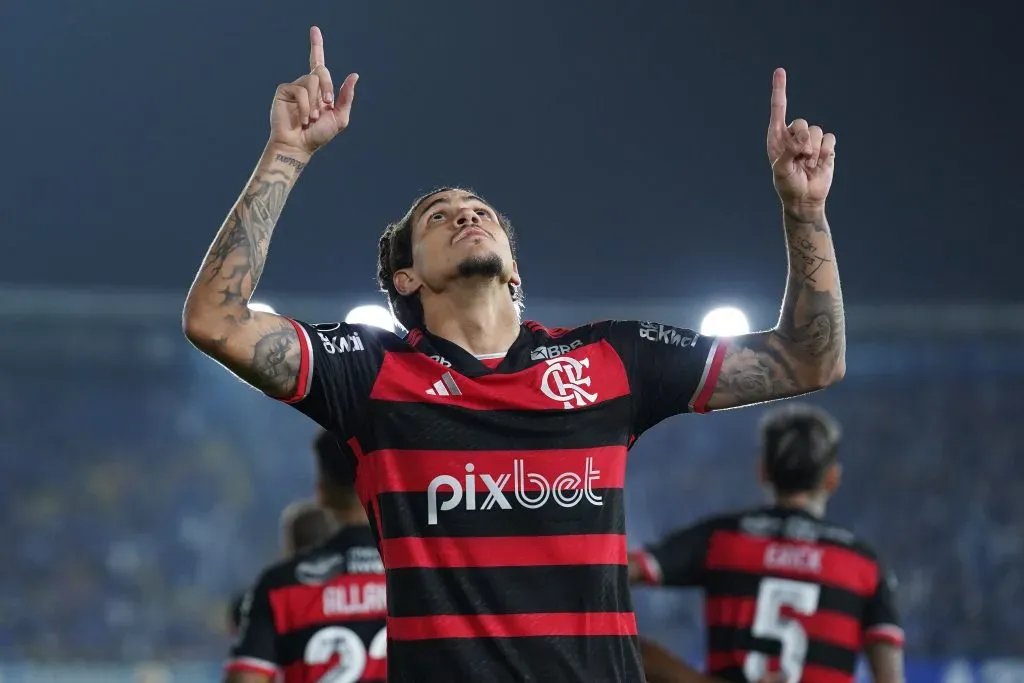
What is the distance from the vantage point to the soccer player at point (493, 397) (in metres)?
2.43

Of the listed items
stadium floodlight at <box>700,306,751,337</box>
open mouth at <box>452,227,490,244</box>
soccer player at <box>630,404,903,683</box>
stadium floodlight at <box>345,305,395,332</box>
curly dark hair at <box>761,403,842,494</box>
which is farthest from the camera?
stadium floodlight at <box>700,306,751,337</box>

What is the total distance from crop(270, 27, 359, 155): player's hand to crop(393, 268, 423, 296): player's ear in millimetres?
420

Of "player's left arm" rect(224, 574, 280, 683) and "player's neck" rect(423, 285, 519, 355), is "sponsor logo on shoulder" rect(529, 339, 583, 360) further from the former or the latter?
"player's left arm" rect(224, 574, 280, 683)

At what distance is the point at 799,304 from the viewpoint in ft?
8.82

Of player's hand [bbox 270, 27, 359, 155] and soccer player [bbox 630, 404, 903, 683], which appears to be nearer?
player's hand [bbox 270, 27, 359, 155]

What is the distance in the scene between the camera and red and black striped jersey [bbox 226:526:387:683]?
3926mm

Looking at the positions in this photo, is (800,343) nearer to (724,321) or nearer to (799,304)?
(799,304)

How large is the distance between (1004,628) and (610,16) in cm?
569

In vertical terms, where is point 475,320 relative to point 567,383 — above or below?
above

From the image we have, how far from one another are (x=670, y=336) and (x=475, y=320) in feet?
1.28

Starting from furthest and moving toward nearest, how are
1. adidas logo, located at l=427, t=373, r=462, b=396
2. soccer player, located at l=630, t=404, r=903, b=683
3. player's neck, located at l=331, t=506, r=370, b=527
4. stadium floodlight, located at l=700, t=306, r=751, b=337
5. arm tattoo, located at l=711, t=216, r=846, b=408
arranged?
stadium floodlight, located at l=700, t=306, r=751, b=337 → soccer player, located at l=630, t=404, r=903, b=683 → player's neck, located at l=331, t=506, r=370, b=527 → arm tattoo, located at l=711, t=216, r=846, b=408 → adidas logo, located at l=427, t=373, r=462, b=396

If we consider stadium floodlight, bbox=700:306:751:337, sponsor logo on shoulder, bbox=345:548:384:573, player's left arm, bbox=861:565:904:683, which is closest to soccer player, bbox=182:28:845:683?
sponsor logo on shoulder, bbox=345:548:384:573

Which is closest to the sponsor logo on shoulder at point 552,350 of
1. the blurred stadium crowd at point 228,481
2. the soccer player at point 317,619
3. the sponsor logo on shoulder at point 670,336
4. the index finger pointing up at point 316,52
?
the sponsor logo on shoulder at point 670,336

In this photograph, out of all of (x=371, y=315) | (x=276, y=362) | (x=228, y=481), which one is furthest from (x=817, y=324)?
(x=228, y=481)
